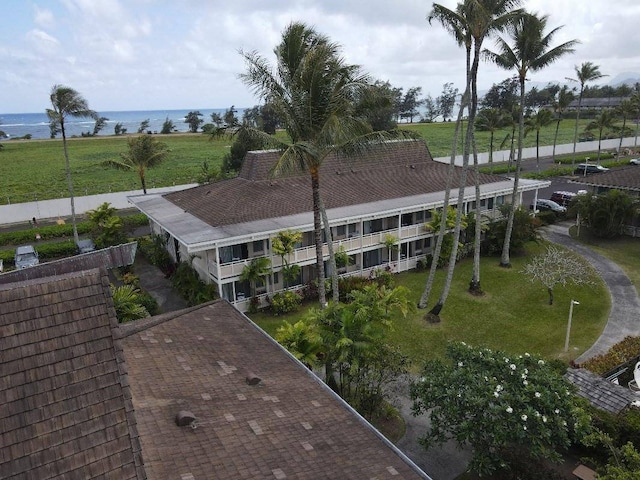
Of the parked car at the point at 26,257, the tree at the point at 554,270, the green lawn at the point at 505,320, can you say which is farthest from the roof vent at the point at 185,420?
the parked car at the point at 26,257

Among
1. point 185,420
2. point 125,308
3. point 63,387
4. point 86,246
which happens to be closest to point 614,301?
point 185,420

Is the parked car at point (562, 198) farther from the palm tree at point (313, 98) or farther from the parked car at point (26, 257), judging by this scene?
the parked car at point (26, 257)

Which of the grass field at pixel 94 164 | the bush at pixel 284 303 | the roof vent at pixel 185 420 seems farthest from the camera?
the grass field at pixel 94 164

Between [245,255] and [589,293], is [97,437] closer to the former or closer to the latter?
[245,255]

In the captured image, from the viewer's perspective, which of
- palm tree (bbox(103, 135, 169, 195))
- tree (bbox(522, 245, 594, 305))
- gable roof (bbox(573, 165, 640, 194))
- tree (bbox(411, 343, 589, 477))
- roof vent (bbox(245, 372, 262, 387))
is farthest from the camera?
palm tree (bbox(103, 135, 169, 195))

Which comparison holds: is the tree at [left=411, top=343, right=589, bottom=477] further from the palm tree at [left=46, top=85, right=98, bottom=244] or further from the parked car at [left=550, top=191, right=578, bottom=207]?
the parked car at [left=550, top=191, right=578, bottom=207]

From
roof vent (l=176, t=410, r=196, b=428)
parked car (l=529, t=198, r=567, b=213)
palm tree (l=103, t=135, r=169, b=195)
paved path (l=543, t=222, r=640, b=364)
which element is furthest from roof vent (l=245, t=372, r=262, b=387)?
parked car (l=529, t=198, r=567, b=213)

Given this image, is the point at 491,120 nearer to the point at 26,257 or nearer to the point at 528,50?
the point at 528,50
